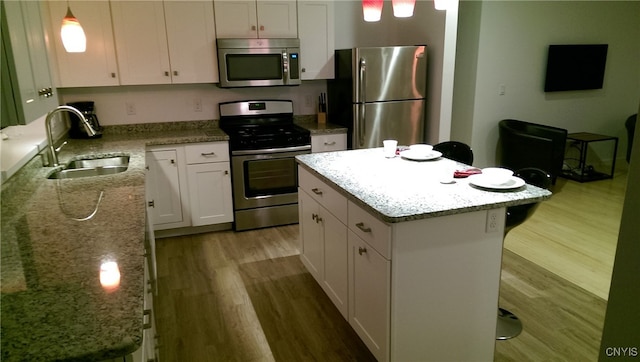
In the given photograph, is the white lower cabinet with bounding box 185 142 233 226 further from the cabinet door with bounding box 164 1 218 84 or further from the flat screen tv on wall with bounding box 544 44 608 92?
the flat screen tv on wall with bounding box 544 44 608 92

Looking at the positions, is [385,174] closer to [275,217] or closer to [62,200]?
[62,200]

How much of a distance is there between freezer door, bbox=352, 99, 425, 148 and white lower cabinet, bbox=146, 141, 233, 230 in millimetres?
1241

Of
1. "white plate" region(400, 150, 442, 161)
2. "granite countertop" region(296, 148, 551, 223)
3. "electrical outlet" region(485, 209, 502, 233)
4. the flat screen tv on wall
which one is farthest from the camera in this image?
the flat screen tv on wall

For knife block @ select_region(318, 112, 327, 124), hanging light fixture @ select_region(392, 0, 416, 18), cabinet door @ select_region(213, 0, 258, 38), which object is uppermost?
cabinet door @ select_region(213, 0, 258, 38)

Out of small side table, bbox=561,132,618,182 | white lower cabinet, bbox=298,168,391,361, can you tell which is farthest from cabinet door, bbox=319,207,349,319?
small side table, bbox=561,132,618,182

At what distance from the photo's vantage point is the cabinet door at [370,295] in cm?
189

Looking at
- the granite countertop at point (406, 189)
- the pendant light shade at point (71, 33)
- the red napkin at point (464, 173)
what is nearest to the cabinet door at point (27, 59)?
the pendant light shade at point (71, 33)

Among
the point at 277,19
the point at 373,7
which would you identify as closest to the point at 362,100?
the point at 277,19

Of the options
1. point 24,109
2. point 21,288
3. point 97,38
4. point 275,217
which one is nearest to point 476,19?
point 275,217

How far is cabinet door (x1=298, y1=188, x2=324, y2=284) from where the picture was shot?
2.67m

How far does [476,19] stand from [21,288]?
198 inches

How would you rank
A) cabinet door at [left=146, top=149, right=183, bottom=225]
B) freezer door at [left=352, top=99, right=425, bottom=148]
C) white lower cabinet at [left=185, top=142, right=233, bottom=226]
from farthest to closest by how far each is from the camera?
freezer door at [left=352, top=99, right=425, bottom=148] → white lower cabinet at [left=185, top=142, right=233, bottom=226] → cabinet door at [left=146, top=149, right=183, bottom=225]

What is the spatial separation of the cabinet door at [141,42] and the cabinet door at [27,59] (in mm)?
1518

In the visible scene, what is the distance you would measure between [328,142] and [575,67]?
143 inches
